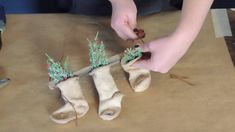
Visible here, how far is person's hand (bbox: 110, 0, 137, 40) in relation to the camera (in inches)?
36.2

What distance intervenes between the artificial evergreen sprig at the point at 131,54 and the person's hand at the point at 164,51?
0.01 meters

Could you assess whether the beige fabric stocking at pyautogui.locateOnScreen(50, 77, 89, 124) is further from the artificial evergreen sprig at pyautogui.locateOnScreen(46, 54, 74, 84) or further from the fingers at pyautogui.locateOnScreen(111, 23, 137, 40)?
the fingers at pyautogui.locateOnScreen(111, 23, 137, 40)

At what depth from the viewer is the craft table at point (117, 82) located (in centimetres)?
84

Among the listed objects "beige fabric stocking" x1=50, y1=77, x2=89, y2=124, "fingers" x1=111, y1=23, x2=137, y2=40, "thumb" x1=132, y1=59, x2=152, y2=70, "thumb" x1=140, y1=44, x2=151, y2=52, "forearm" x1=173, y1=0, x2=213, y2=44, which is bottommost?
"beige fabric stocking" x1=50, y1=77, x2=89, y2=124

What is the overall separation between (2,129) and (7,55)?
228 mm

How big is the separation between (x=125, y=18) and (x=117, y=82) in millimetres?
140

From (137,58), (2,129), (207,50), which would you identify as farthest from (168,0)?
(2,129)

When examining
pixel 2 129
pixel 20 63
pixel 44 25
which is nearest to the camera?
pixel 2 129

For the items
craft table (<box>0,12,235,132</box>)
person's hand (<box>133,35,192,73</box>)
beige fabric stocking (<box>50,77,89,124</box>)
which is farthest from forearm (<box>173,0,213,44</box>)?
beige fabric stocking (<box>50,77,89,124</box>)

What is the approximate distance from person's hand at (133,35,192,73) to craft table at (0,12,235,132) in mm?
58

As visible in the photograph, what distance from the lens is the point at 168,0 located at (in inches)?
45.4

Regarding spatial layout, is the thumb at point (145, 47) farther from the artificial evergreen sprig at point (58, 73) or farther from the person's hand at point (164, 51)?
the artificial evergreen sprig at point (58, 73)

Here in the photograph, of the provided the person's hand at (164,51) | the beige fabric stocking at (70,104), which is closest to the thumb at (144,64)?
the person's hand at (164,51)

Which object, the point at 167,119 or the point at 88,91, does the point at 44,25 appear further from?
the point at 167,119
